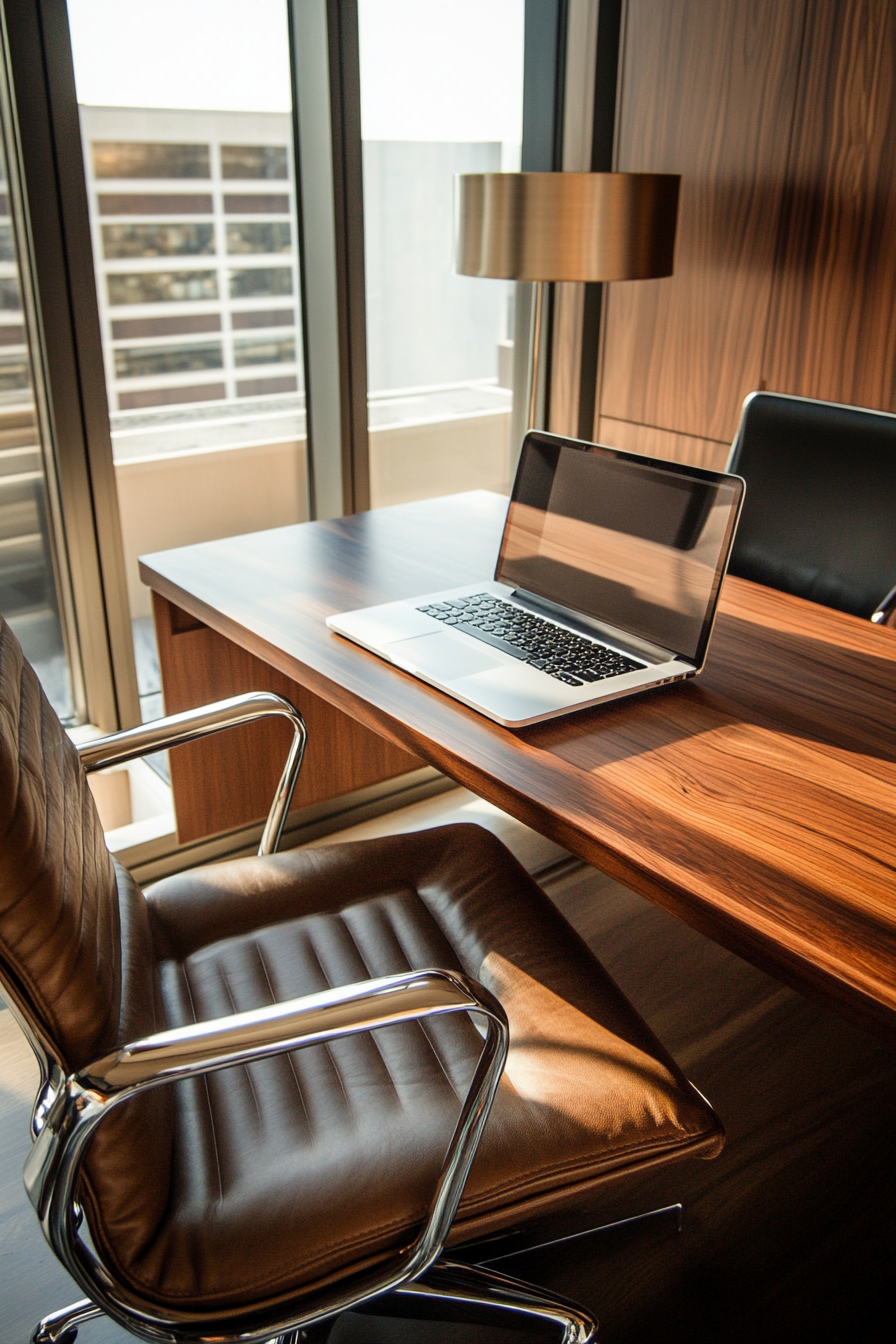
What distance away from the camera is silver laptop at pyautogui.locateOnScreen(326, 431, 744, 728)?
4.25 ft

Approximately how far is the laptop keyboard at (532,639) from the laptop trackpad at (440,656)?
0.11ft

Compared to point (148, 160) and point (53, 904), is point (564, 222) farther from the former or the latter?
Answer: point (53, 904)

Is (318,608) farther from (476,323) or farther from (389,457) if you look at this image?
(476,323)

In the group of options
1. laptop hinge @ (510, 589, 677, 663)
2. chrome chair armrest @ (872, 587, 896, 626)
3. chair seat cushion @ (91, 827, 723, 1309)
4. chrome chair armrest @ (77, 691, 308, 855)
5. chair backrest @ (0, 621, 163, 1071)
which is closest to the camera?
chair backrest @ (0, 621, 163, 1071)

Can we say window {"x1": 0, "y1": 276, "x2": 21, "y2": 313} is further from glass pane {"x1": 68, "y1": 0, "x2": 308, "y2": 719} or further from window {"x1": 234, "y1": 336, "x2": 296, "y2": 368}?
window {"x1": 234, "y1": 336, "x2": 296, "y2": 368}

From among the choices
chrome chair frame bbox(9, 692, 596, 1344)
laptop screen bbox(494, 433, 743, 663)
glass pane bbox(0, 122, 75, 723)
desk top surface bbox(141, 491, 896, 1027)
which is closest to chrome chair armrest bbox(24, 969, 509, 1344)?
chrome chair frame bbox(9, 692, 596, 1344)

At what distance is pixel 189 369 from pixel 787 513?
1344 millimetres

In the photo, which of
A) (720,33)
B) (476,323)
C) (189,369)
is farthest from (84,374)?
(720,33)

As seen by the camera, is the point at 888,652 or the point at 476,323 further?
the point at 476,323

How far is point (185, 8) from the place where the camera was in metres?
2.15

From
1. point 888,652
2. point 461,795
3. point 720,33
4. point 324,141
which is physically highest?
point 720,33

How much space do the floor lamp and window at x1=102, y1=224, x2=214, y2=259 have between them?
1.87ft

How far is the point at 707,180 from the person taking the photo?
95.7 inches

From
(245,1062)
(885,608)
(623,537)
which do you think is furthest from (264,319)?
(245,1062)
